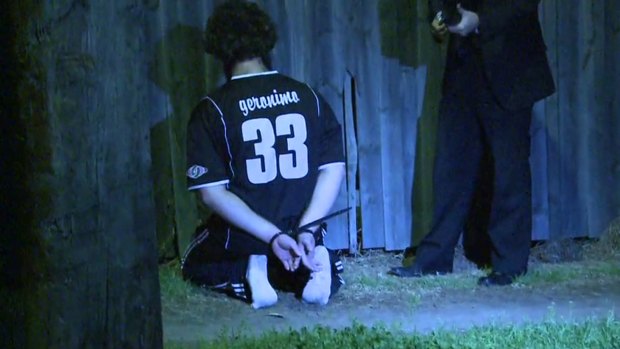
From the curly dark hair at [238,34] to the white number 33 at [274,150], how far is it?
0.39 meters

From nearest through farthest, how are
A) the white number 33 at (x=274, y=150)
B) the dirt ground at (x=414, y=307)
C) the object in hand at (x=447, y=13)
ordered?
the dirt ground at (x=414, y=307)
the white number 33 at (x=274, y=150)
the object in hand at (x=447, y=13)

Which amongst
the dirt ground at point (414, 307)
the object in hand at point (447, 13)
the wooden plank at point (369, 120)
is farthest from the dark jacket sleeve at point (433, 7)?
the dirt ground at point (414, 307)

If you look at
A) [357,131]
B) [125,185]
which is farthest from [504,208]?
[125,185]

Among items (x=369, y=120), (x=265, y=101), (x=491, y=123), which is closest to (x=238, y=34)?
(x=265, y=101)

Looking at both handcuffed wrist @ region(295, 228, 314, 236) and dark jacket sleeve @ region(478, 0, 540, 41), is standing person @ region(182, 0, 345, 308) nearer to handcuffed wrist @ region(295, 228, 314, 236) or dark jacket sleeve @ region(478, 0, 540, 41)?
handcuffed wrist @ region(295, 228, 314, 236)

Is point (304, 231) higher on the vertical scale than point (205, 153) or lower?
lower

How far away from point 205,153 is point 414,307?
4.62 ft

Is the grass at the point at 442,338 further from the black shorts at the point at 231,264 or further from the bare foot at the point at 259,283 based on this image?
the black shorts at the point at 231,264

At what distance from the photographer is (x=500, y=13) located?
5750 mm

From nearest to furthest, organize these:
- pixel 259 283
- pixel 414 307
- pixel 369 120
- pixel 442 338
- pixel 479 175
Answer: pixel 442 338
pixel 414 307
pixel 259 283
pixel 479 175
pixel 369 120

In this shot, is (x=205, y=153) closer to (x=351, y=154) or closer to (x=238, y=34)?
(x=238, y=34)

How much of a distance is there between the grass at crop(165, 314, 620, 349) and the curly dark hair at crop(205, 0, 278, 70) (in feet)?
5.39

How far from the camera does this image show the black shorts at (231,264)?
5.91 m

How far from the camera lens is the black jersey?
5.84 meters
